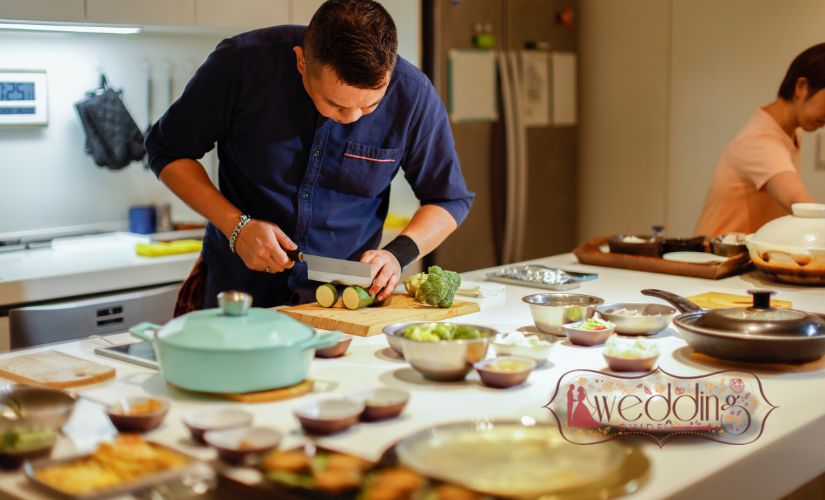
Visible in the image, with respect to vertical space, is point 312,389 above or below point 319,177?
below

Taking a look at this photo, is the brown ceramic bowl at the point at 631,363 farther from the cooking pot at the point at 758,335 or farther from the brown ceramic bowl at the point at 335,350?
the brown ceramic bowl at the point at 335,350

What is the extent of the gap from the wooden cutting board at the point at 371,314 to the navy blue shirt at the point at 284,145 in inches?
10.7

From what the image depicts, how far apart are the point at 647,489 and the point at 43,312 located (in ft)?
5.87

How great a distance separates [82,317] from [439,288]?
1054 millimetres

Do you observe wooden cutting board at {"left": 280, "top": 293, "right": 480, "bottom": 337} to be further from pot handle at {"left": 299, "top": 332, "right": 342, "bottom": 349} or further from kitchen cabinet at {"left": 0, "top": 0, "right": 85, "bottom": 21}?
kitchen cabinet at {"left": 0, "top": 0, "right": 85, "bottom": 21}

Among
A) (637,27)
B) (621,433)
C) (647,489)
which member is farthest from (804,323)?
(637,27)

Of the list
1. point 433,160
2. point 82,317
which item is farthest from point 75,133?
point 433,160

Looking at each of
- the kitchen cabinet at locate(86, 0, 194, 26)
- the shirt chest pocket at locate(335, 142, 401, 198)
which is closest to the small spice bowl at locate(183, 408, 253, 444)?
the shirt chest pocket at locate(335, 142, 401, 198)

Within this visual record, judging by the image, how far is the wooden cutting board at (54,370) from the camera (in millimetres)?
1677

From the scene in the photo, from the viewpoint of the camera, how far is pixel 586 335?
6.30 feet

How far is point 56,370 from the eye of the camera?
5.74 ft

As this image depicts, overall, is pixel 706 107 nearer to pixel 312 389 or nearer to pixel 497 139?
pixel 497 139

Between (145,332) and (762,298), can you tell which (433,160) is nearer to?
(762,298)

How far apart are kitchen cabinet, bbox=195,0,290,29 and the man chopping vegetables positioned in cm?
131
